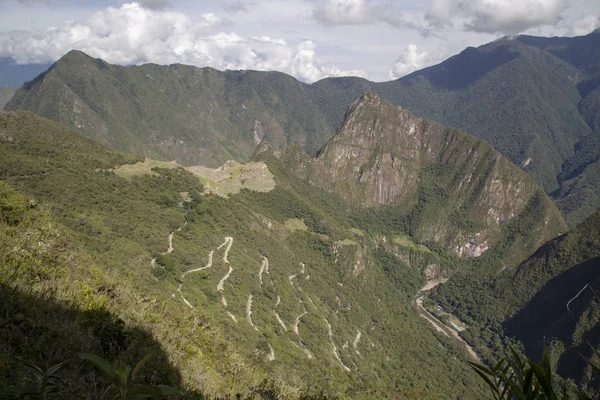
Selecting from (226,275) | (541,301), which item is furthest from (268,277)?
(541,301)

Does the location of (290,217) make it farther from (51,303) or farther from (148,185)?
(51,303)

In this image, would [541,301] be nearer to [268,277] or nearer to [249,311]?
[268,277]

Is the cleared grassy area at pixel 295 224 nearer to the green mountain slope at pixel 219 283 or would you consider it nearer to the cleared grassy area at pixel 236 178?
the green mountain slope at pixel 219 283

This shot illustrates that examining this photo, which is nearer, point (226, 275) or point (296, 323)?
point (226, 275)

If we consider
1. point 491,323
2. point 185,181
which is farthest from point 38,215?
point 491,323

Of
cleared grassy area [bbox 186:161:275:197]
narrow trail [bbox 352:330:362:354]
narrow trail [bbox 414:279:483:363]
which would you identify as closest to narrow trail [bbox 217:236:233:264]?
cleared grassy area [bbox 186:161:275:197]

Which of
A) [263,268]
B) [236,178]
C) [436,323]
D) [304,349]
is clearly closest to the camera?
[304,349]

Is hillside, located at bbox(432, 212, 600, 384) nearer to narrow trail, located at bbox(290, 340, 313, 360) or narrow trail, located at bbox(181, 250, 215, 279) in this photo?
narrow trail, located at bbox(290, 340, 313, 360)
